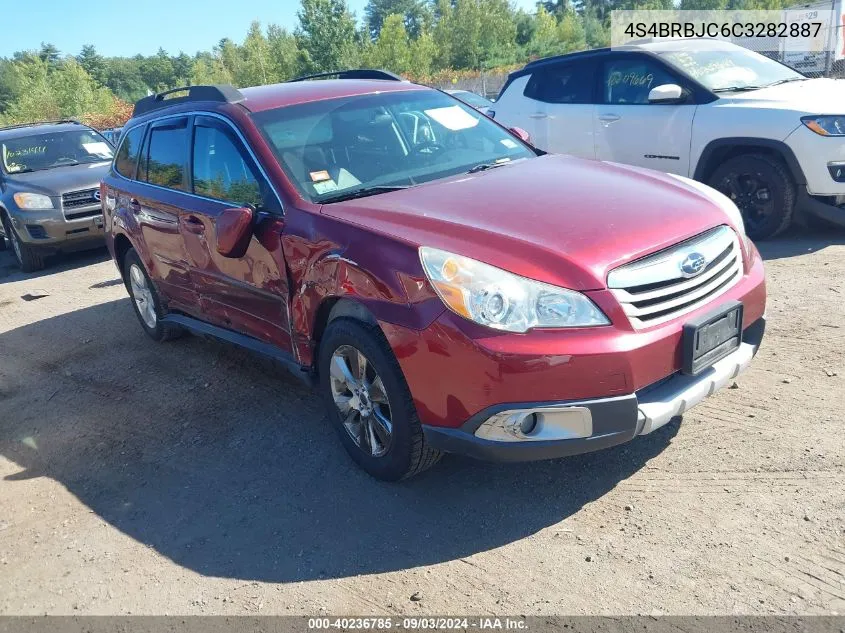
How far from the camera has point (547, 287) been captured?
287cm

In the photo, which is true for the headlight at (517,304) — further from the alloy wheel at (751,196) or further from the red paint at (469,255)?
the alloy wheel at (751,196)

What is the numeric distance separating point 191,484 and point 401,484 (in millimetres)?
1158

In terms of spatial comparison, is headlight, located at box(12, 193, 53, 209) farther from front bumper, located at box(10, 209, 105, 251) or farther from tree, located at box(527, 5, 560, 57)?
tree, located at box(527, 5, 560, 57)

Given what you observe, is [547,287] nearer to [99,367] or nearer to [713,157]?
[99,367]

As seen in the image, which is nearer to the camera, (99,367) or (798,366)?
(798,366)

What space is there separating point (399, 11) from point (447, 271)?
100671mm

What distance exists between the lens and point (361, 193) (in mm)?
3801

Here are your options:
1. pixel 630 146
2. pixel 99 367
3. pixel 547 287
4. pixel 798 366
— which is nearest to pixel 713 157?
pixel 630 146

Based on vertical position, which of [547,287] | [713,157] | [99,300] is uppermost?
[547,287]

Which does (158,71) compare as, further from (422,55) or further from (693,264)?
(693,264)

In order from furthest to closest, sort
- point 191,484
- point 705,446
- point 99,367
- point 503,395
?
1. point 99,367
2. point 191,484
3. point 705,446
4. point 503,395

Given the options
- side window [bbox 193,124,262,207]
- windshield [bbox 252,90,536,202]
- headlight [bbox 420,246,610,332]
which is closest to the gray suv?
side window [bbox 193,124,262,207]

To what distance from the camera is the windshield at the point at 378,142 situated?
3936 mm

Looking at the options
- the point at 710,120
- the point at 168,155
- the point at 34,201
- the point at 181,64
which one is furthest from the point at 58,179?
the point at 181,64
